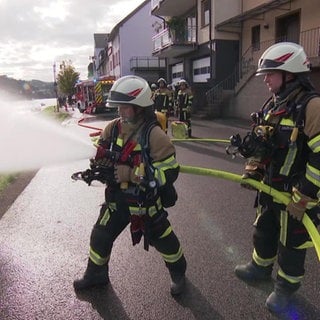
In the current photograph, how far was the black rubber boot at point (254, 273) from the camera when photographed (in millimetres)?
3367

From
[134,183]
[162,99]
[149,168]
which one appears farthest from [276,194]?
[162,99]

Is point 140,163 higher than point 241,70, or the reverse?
point 241,70

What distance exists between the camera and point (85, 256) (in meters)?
3.94

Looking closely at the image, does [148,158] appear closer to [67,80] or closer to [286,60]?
[286,60]

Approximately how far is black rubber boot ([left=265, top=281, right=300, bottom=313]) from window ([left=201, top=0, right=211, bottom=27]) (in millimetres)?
20209

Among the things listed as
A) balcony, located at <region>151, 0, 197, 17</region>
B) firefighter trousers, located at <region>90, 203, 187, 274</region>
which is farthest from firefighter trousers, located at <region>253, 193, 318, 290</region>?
balcony, located at <region>151, 0, 197, 17</region>

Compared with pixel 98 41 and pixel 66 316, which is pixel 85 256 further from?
pixel 98 41

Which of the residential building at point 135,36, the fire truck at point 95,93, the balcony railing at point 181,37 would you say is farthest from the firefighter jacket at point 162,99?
the residential building at point 135,36

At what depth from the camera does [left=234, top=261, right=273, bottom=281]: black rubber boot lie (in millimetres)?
3367

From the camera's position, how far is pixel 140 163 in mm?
2848

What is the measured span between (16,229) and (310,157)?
3.66 meters

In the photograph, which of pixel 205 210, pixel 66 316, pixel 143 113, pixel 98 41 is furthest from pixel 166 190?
pixel 98 41

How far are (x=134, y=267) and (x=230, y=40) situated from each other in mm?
18577

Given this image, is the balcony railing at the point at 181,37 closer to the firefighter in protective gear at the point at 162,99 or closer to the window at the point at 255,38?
the window at the point at 255,38
